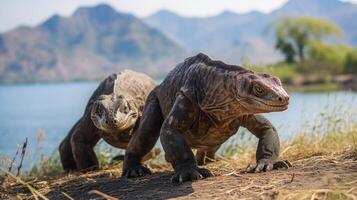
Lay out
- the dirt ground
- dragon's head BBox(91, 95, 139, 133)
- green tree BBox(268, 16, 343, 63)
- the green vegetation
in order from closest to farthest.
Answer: the dirt ground → dragon's head BBox(91, 95, 139, 133) → the green vegetation → green tree BBox(268, 16, 343, 63)

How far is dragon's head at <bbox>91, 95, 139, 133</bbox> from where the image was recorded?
7.64 metres

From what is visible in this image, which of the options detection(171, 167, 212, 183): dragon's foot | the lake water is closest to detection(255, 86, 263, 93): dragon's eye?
detection(171, 167, 212, 183): dragon's foot

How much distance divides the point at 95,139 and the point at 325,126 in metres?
3.94

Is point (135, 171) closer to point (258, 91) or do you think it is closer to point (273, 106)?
point (258, 91)

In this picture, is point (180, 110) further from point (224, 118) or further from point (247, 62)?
point (247, 62)

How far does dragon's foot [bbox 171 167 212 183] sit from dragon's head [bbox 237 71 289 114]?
750 mm

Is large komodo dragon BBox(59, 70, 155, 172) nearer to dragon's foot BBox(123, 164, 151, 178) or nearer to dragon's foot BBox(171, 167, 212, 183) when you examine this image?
dragon's foot BBox(123, 164, 151, 178)

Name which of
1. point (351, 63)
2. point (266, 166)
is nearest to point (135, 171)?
point (266, 166)

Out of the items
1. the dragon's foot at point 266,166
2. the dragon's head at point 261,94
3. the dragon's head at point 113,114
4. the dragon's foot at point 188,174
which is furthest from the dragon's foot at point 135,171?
the dragon's head at point 261,94

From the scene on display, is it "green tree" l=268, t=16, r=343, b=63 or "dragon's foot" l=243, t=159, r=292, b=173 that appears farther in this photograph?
"green tree" l=268, t=16, r=343, b=63

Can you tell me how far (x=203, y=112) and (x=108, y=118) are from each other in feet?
6.13

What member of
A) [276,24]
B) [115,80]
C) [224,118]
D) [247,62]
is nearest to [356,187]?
[224,118]

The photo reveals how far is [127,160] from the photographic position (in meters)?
7.02

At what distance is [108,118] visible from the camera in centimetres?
759
